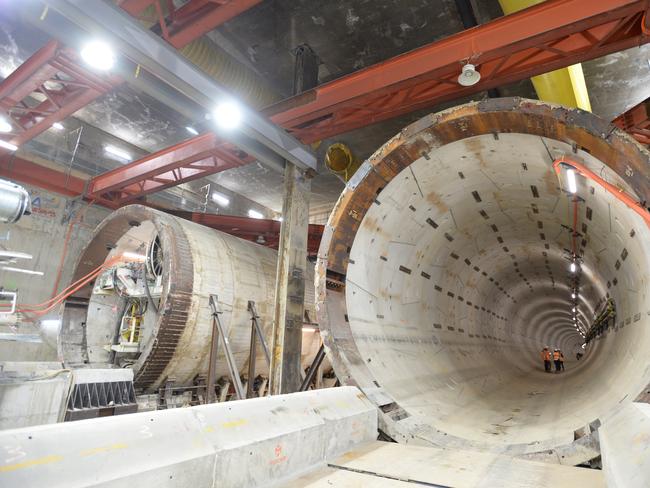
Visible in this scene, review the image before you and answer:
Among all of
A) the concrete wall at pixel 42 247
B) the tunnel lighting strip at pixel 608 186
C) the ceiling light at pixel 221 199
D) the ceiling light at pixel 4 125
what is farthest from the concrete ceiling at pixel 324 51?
the tunnel lighting strip at pixel 608 186

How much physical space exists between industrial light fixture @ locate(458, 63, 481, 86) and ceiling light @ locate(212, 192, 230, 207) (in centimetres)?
1174

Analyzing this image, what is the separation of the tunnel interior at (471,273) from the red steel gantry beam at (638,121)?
2285 millimetres

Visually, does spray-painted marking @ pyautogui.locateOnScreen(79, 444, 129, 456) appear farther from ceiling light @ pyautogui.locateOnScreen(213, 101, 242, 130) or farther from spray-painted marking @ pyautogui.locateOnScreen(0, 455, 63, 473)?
ceiling light @ pyautogui.locateOnScreen(213, 101, 242, 130)

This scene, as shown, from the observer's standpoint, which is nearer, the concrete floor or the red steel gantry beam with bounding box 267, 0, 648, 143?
the concrete floor

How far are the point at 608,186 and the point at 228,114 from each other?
4.48m

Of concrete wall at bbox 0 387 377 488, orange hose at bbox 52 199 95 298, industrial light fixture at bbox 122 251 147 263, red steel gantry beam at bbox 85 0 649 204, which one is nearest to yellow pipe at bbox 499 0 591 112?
red steel gantry beam at bbox 85 0 649 204

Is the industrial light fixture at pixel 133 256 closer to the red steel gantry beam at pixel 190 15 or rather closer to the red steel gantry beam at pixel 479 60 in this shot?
the red steel gantry beam at pixel 479 60

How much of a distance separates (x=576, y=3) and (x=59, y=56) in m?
6.91

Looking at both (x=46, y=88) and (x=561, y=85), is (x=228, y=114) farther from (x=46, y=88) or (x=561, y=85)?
(x=561, y=85)

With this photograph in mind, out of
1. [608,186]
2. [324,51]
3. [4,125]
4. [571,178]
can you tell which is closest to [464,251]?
[571,178]

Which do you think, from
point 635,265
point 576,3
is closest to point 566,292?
point 635,265

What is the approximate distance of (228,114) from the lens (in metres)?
5.55

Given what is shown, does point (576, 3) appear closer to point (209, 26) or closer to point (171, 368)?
point (209, 26)

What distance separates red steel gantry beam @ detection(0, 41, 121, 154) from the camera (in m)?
6.21
